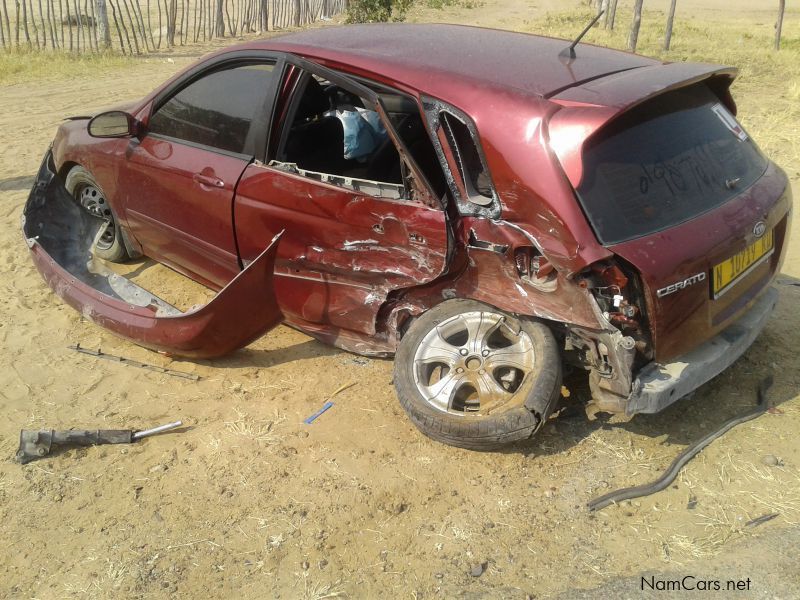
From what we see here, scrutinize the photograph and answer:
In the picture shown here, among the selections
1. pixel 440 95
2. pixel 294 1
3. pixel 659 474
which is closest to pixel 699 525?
pixel 659 474

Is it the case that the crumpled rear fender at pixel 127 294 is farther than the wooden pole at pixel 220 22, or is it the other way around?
the wooden pole at pixel 220 22

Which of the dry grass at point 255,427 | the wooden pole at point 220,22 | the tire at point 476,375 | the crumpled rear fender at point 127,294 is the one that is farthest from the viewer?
the wooden pole at point 220,22

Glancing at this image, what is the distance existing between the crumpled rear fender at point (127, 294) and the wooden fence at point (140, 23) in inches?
369

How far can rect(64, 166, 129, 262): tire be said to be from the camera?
16.5 feet

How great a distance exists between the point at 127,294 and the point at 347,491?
2355 mm

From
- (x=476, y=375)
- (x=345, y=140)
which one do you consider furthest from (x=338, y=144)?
(x=476, y=375)

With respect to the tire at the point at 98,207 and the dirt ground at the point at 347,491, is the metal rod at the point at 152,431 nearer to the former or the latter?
the dirt ground at the point at 347,491

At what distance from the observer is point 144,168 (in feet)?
14.1

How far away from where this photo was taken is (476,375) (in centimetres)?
331

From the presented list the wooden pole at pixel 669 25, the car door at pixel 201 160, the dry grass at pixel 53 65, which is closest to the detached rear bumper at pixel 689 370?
the car door at pixel 201 160

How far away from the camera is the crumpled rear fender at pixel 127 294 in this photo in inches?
141

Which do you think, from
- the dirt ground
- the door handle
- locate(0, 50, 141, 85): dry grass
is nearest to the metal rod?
the dirt ground

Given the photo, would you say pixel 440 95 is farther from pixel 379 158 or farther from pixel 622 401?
pixel 622 401

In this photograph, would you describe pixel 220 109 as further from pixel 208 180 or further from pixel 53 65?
pixel 53 65
